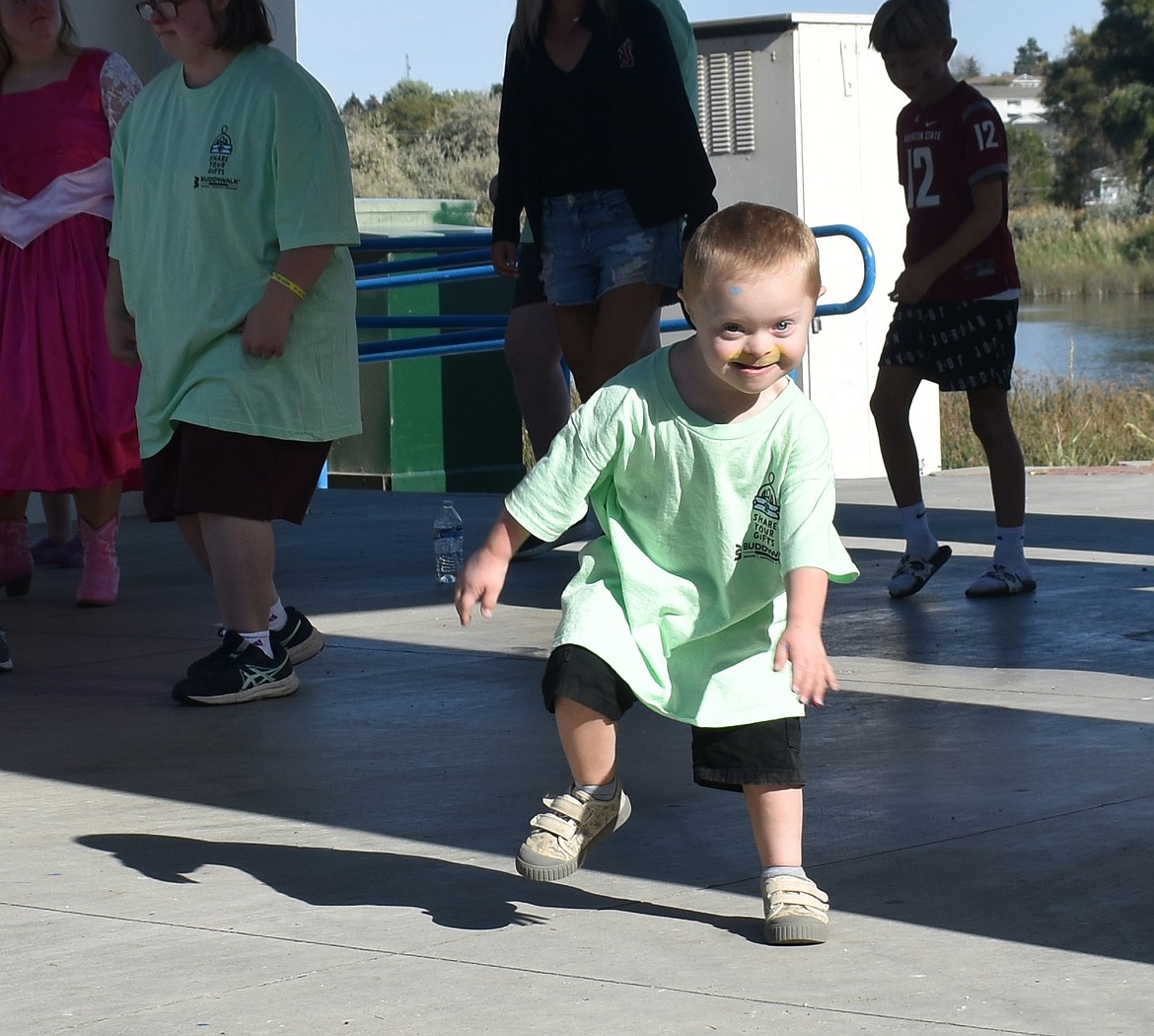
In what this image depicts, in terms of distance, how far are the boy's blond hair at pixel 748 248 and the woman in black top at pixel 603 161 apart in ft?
9.19

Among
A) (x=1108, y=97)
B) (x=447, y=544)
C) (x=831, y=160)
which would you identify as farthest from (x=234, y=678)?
(x=1108, y=97)

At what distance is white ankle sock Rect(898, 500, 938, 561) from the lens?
6438 mm

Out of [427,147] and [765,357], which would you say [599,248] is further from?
[427,147]

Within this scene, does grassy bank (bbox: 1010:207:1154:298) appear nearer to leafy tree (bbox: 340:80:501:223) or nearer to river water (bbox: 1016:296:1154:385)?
river water (bbox: 1016:296:1154:385)

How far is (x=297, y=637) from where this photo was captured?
5.37 m

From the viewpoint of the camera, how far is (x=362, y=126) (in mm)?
55000

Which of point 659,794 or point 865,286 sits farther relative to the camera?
point 865,286

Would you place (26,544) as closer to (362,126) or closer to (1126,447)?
(1126,447)

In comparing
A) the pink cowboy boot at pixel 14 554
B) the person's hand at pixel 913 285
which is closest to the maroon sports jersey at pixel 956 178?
the person's hand at pixel 913 285

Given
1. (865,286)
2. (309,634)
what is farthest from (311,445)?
(865,286)

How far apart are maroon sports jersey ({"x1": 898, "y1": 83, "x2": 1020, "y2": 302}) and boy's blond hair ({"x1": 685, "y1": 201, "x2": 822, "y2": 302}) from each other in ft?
10.5

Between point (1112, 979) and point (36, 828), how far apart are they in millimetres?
2003

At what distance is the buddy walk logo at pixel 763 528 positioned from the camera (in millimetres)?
3176

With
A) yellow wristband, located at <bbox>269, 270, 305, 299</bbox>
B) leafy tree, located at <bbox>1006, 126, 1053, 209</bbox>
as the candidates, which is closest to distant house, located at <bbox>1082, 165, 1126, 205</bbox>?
leafy tree, located at <bbox>1006, 126, 1053, 209</bbox>
